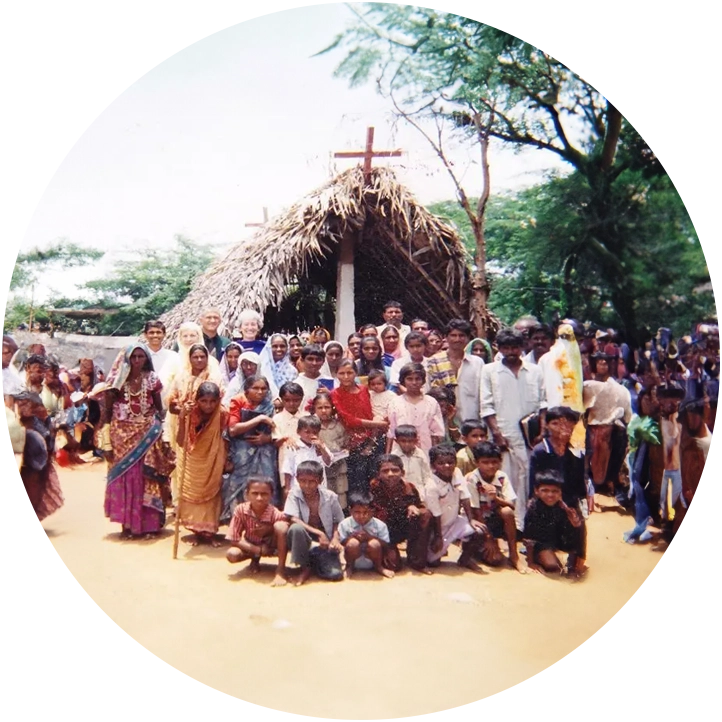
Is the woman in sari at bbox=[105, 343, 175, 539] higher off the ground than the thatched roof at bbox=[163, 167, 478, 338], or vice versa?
the thatched roof at bbox=[163, 167, 478, 338]

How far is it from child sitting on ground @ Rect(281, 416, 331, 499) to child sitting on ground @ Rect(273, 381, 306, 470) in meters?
0.03

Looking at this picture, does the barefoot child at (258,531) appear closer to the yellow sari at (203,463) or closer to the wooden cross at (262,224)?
the yellow sari at (203,463)

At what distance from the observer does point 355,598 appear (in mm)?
2236

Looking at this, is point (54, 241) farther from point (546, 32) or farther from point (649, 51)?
point (649, 51)

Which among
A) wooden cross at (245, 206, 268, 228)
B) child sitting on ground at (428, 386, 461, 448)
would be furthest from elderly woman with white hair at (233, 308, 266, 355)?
child sitting on ground at (428, 386, 461, 448)

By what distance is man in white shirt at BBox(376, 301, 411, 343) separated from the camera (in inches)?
111

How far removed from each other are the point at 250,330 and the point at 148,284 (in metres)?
1.03

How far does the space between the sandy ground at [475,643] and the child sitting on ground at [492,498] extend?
0.39 feet

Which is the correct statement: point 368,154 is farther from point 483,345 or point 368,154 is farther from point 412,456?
point 412,456

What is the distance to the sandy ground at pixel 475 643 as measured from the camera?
6.66 feet

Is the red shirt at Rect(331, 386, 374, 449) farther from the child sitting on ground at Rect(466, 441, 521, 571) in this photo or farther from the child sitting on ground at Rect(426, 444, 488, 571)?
the child sitting on ground at Rect(466, 441, 521, 571)

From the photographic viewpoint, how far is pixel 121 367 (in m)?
3.06

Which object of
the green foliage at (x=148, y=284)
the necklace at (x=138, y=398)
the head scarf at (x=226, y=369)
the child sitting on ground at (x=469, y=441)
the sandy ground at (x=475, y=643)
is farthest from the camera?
the head scarf at (x=226, y=369)

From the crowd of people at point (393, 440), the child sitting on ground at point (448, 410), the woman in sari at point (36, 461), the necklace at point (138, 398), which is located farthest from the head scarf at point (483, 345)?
the woman in sari at point (36, 461)
